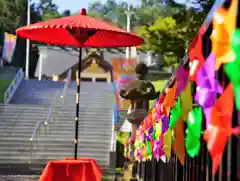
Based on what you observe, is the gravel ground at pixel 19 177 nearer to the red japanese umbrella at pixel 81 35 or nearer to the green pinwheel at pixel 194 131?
the red japanese umbrella at pixel 81 35

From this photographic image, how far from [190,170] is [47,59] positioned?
43.7 m

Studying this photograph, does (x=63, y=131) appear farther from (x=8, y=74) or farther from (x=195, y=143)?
(x=195, y=143)

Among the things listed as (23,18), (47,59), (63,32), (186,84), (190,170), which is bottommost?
(190,170)

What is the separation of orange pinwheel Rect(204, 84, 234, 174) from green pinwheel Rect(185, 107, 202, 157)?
1.21 feet

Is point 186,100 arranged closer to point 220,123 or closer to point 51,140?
point 220,123

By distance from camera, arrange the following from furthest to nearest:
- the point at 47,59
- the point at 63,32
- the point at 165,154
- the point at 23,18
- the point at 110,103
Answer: the point at 23,18
the point at 47,59
the point at 110,103
the point at 63,32
the point at 165,154

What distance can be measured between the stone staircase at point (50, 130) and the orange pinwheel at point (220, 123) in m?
11.3

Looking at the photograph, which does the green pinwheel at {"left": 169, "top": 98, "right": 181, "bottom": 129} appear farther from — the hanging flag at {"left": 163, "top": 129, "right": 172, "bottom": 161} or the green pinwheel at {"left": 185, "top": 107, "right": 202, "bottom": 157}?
the green pinwheel at {"left": 185, "top": 107, "right": 202, "bottom": 157}

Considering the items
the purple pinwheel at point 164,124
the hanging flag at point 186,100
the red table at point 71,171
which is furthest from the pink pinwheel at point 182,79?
the red table at point 71,171

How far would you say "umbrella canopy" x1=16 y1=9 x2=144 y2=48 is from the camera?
20.3 feet

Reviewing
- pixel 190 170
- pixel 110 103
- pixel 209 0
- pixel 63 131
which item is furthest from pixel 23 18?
pixel 190 170

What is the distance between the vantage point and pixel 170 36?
62.4 ft

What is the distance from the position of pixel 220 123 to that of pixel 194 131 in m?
0.50

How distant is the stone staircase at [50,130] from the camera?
16891 millimetres
